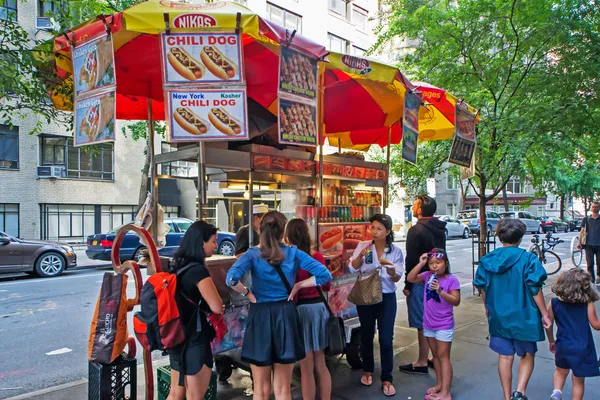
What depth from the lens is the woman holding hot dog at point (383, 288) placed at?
168 inches

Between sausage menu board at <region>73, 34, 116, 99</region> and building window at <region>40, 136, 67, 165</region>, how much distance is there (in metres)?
18.6

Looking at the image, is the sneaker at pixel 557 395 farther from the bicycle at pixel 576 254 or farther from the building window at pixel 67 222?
the building window at pixel 67 222

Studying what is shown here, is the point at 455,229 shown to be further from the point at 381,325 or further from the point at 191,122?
the point at 191,122

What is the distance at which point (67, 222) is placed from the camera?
20.7 meters

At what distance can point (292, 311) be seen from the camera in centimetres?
341

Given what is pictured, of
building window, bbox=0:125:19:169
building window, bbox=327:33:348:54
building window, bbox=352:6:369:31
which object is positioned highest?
building window, bbox=352:6:369:31

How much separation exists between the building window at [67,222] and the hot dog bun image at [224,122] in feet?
64.3

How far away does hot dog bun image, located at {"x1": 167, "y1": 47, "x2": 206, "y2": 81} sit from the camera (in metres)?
3.59

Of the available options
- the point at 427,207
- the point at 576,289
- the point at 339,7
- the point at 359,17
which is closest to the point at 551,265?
the point at 427,207

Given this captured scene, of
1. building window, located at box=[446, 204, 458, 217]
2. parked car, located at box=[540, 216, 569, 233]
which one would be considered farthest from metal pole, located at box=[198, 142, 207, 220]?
building window, located at box=[446, 204, 458, 217]

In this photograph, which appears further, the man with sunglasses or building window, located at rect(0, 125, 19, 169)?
building window, located at rect(0, 125, 19, 169)

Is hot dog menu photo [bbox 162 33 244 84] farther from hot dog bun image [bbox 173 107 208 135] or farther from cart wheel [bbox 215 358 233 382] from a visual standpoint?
cart wheel [bbox 215 358 233 382]

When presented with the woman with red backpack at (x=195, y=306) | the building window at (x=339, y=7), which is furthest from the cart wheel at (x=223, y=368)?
the building window at (x=339, y=7)

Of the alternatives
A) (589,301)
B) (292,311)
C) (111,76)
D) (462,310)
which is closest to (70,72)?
(111,76)
